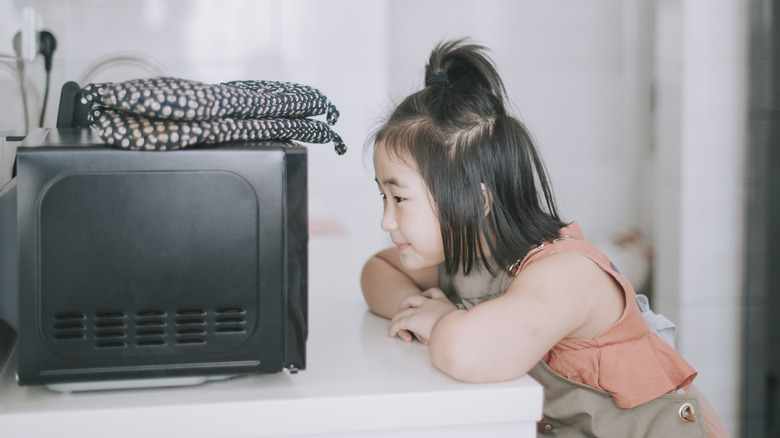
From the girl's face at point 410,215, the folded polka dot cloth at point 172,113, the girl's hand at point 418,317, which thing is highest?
the folded polka dot cloth at point 172,113

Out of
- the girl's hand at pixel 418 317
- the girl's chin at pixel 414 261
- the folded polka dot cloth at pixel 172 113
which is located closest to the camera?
the folded polka dot cloth at pixel 172 113

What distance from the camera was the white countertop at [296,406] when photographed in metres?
0.55

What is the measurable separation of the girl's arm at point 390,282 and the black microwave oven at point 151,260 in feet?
1.02

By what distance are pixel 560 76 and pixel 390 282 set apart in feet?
5.21

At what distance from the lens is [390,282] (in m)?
0.94

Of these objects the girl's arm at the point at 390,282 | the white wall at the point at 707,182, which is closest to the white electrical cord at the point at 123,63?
the girl's arm at the point at 390,282

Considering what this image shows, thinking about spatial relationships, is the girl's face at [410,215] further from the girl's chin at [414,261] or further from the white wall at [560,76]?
the white wall at [560,76]

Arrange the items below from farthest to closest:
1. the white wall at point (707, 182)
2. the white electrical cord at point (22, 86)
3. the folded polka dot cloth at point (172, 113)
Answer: the white wall at point (707, 182) < the white electrical cord at point (22, 86) < the folded polka dot cloth at point (172, 113)

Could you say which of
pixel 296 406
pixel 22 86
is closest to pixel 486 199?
pixel 296 406

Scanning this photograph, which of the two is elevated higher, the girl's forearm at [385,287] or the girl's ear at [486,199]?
the girl's ear at [486,199]

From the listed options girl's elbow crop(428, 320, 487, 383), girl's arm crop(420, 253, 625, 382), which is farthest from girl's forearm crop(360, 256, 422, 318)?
girl's elbow crop(428, 320, 487, 383)

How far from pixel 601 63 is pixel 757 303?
92 centimetres

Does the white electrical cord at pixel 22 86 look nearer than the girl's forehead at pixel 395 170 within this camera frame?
No

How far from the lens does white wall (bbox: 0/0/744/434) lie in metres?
1.98
